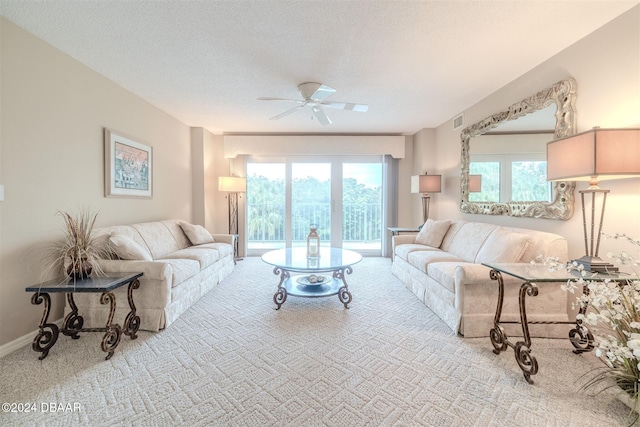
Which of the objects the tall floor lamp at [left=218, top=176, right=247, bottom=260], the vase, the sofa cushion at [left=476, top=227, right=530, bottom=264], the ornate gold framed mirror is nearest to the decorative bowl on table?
the sofa cushion at [left=476, top=227, right=530, bottom=264]

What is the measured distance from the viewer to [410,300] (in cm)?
319

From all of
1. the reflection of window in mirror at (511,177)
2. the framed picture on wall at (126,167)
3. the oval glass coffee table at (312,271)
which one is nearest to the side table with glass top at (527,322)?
the reflection of window in mirror at (511,177)

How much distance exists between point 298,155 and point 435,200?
8.91 feet

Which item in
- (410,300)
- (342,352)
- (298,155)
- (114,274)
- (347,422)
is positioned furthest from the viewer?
(298,155)

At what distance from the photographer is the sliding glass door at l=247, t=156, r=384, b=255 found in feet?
18.2

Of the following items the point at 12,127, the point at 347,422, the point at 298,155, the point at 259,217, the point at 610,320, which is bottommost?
the point at 347,422

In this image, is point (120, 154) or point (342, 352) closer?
point (342, 352)

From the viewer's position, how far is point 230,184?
5.00m

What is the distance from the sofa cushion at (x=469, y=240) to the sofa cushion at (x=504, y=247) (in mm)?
271

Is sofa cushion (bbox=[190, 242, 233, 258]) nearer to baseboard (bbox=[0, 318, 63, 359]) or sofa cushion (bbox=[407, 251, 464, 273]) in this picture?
baseboard (bbox=[0, 318, 63, 359])

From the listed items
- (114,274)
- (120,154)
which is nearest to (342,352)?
(114,274)

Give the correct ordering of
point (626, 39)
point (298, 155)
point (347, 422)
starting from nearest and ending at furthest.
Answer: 1. point (347, 422)
2. point (626, 39)
3. point (298, 155)

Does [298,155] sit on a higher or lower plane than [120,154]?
higher

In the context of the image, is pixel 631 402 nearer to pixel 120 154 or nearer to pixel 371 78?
pixel 371 78
